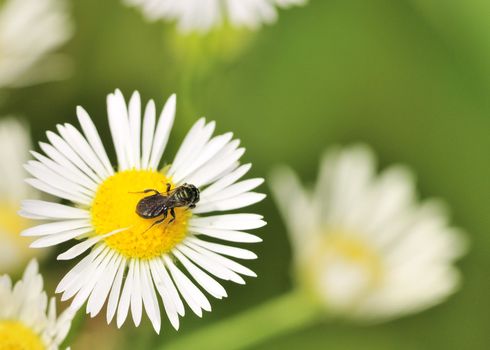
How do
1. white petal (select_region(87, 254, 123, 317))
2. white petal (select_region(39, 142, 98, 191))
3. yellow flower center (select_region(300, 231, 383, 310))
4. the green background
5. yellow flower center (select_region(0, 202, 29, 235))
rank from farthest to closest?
the green background, yellow flower center (select_region(300, 231, 383, 310)), yellow flower center (select_region(0, 202, 29, 235)), white petal (select_region(39, 142, 98, 191)), white petal (select_region(87, 254, 123, 317))

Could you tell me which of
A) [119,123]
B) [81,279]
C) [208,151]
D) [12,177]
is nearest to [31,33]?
[12,177]

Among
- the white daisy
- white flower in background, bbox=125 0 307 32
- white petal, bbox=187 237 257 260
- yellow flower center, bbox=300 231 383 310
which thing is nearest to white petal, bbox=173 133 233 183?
the white daisy

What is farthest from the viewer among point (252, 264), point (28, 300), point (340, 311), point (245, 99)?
point (245, 99)

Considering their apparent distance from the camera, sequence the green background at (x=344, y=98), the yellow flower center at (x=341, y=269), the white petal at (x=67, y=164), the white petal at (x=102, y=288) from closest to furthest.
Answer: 1. the white petal at (x=102, y=288)
2. the white petal at (x=67, y=164)
3. the yellow flower center at (x=341, y=269)
4. the green background at (x=344, y=98)

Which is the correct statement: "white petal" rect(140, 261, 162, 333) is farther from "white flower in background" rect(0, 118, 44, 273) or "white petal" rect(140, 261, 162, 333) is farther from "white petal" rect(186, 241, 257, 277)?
"white flower in background" rect(0, 118, 44, 273)

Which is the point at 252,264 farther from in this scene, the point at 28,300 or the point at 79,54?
the point at 28,300

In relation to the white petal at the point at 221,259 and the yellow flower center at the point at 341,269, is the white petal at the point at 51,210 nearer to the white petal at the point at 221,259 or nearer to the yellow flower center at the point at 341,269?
the white petal at the point at 221,259

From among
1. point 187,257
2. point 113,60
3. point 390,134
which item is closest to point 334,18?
point 390,134

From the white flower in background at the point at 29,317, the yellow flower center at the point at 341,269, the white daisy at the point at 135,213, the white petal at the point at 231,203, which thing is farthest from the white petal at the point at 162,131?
the yellow flower center at the point at 341,269
